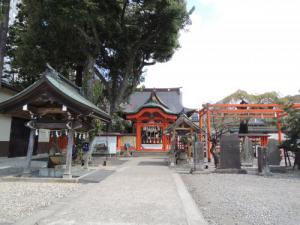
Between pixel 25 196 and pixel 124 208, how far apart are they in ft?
9.63

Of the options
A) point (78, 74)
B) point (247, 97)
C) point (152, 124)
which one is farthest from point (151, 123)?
point (247, 97)

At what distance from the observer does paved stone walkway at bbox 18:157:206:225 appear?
4461 mm

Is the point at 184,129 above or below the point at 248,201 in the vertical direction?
above

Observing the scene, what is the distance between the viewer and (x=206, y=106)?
15523mm

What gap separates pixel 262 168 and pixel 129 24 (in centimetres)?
1342

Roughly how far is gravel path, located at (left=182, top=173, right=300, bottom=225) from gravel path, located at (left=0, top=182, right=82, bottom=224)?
12.0ft

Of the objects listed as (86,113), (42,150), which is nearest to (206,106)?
(86,113)

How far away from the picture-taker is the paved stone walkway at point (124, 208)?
4461 millimetres

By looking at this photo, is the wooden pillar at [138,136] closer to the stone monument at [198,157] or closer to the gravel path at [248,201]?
the stone monument at [198,157]

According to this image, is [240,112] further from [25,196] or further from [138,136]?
[25,196]

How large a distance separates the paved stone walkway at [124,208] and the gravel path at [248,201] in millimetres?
436

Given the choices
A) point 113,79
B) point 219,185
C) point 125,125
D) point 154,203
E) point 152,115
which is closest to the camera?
point 154,203

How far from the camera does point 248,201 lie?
237 inches

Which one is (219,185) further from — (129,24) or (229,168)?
(129,24)
